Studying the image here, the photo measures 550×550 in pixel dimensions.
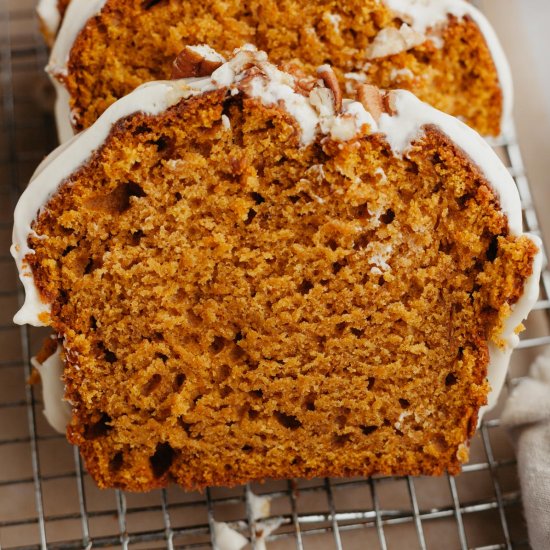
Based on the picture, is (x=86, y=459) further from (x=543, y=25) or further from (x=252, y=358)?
(x=543, y=25)

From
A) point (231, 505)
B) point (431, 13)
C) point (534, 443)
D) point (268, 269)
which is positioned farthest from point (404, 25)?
point (231, 505)

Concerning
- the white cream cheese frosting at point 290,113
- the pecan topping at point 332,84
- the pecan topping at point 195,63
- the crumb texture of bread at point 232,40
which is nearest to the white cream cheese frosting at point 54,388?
the white cream cheese frosting at point 290,113

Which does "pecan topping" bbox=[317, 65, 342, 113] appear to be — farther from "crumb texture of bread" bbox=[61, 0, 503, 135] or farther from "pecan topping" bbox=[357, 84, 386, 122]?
"crumb texture of bread" bbox=[61, 0, 503, 135]

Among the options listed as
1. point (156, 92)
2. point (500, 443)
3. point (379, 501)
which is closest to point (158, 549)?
point (379, 501)

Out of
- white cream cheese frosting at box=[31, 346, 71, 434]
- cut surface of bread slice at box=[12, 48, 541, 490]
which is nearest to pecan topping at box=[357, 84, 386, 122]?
cut surface of bread slice at box=[12, 48, 541, 490]

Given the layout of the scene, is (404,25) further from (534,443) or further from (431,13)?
(534,443)

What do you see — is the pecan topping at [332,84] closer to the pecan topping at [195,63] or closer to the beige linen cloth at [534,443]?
the pecan topping at [195,63]

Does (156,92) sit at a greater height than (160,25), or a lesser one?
lesser
